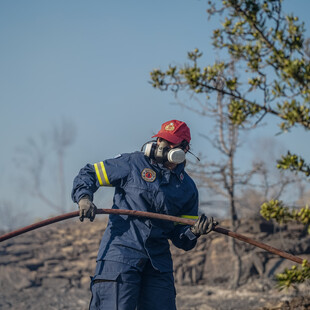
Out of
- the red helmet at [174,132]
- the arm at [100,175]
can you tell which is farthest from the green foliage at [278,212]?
the arm at [100,175]

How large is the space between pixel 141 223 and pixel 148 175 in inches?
15.7

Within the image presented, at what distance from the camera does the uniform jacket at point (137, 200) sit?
13.1 ft

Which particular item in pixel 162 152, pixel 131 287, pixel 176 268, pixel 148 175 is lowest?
pixel 176 268

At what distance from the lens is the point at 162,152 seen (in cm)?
421

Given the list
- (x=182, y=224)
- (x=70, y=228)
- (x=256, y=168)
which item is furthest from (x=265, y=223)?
(x=182, y=224)

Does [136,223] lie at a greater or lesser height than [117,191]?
lesser

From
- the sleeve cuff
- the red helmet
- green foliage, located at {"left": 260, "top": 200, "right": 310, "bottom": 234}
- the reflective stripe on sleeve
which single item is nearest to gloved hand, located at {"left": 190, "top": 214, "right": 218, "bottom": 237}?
the sleeve cuff

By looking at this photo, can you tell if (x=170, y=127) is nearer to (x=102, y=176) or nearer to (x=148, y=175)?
(x=148, y=175)

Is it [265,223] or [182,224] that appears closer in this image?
[182,224]

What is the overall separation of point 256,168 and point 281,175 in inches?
22.5

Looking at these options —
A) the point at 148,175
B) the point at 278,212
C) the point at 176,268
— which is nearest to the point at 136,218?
the point at 148,175

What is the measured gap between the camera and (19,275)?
10359mm

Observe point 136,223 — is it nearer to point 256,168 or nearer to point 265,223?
point 256,168

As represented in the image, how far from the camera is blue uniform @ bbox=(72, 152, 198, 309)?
393 centimetres
